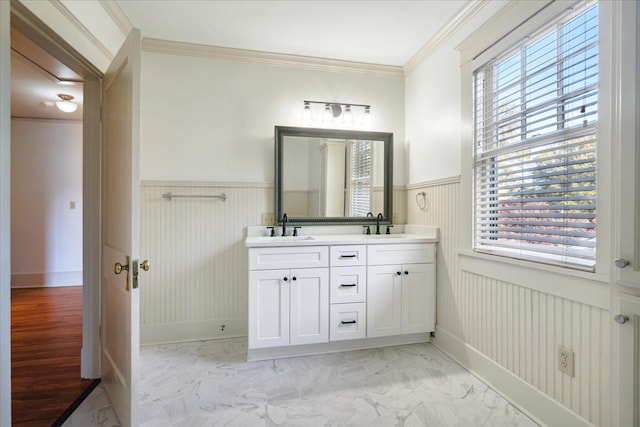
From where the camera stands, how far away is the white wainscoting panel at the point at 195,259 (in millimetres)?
2625

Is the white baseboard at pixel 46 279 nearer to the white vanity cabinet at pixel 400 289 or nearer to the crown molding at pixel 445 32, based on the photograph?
the white vanity cabinet at pixel 400 289

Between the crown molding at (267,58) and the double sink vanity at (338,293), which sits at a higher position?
the crown molding at (267,58)

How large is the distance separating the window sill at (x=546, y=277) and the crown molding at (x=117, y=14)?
2.88 m

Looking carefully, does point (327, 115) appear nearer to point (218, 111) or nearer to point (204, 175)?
point (218, 111)

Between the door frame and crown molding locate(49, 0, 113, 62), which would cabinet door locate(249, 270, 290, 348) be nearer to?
the door frame

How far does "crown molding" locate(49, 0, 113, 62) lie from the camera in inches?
61.4

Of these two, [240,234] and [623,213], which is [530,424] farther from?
[240,234]

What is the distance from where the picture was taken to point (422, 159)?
2.77m

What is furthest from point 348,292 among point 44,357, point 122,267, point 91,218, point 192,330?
point 44,357

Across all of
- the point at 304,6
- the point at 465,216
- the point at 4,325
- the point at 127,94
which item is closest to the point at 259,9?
the point at 304,6

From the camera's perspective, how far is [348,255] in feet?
7.87

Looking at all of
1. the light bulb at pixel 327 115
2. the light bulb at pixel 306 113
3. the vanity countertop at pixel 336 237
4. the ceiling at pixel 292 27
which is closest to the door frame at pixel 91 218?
the ceiling at pixel 292 27

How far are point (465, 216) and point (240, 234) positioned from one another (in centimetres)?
180

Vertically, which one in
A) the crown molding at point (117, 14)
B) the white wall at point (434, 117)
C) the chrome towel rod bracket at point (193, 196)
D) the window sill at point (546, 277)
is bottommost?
the window sill at point (546, 277)
